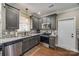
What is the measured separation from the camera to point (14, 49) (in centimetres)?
158

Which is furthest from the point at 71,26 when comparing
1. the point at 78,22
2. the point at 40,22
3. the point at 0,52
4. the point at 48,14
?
the point at 0,52

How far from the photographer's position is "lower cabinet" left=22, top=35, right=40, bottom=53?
1.77m

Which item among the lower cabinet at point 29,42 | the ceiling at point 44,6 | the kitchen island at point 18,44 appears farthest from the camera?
the lower cabinet at point 29,42

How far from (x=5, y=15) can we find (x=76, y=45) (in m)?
1.45

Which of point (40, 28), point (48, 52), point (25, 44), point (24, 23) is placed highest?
point (24, 23)

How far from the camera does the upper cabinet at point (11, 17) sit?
151 centimetres

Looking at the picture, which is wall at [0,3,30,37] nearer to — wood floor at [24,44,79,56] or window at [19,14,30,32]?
window at [19,14,30,32]

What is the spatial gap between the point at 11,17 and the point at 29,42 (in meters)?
0.67

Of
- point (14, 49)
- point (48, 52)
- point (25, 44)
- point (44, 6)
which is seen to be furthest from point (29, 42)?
point (44, 6)

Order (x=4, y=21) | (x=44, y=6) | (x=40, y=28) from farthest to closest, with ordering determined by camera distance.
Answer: (x=40, y=28)
(x=44, y=6)
(x=4, y=21)

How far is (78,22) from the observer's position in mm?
1530

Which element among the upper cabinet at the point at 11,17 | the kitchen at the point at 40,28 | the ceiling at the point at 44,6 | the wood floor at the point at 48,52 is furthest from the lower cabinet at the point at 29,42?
the ceiling at the point at 44,6

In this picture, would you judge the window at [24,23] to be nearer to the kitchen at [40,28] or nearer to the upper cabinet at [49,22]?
the kitchen at [40,28]

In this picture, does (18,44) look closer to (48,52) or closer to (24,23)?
(24,23)
